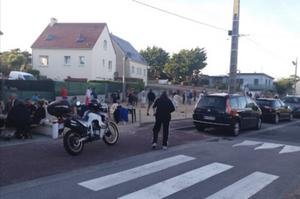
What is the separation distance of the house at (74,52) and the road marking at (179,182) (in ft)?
110

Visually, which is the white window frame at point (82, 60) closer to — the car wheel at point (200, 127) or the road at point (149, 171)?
the car wheel at point (200, 127)

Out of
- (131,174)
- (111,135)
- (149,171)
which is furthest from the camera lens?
(111,135)

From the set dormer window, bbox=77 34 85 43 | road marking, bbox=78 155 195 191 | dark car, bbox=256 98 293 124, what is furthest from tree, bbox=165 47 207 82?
road marking, bbox=78 155 195 191

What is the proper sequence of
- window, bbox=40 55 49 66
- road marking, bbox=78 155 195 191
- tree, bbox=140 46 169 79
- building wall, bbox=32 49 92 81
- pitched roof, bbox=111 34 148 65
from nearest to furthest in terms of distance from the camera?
road marking, bbox=78 155 195 191
building wall, bbox=32 49 92 81
window, bbox=40 55 49 66
pitched roof, bbox=111 34 148 65
tree, bbox=140 46 169 79

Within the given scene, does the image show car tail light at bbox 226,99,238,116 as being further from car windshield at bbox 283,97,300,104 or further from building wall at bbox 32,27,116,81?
building wall at bbox 32,27,116,81

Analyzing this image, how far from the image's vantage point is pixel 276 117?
1894cm

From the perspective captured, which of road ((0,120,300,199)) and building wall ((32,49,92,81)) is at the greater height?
building wall ((32,49,92,81))

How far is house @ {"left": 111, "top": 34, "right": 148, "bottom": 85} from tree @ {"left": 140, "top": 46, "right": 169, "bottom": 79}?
66.5 feet

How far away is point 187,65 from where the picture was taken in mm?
69188

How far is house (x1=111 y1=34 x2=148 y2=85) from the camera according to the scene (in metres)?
48.5

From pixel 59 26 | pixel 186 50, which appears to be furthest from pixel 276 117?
pixel 186 50

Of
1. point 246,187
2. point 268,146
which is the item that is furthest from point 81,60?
point 246,187

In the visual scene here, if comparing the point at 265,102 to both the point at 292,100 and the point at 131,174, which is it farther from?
the point at 131,174

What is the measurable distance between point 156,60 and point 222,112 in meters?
64.5
